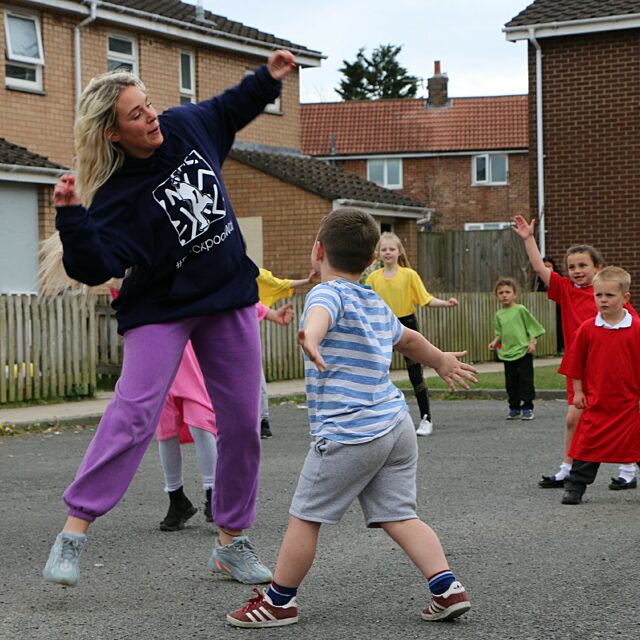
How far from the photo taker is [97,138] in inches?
192

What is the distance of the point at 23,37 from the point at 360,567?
19128 millimetres

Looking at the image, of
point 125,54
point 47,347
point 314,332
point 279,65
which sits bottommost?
point 47,347

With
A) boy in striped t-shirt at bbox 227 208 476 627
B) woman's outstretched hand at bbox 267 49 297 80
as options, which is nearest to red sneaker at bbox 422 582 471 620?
boy in striped t-shirt at bbox 227 208 476 627

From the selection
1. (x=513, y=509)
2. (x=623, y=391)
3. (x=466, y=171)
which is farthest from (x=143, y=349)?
(x=466, y=171)

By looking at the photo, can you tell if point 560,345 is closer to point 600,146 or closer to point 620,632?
point 600,146

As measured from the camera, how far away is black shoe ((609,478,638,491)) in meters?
8.05

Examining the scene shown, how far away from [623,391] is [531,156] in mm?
18081

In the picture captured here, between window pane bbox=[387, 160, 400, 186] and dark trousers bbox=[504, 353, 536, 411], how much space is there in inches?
1520

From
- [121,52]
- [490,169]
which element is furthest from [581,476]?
[490,169]

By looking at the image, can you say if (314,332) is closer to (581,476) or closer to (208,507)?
(208,507)

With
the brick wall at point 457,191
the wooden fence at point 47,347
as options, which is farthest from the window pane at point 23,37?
the brick wall at point 457,191

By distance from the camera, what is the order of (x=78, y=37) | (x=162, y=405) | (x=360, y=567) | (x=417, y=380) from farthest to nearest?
(x=78, y=37) → (x=417, y=380) → (x=360, y=567) → (x=162, y=405)

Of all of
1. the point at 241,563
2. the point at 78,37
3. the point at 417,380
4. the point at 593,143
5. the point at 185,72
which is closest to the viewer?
the point at 241,563

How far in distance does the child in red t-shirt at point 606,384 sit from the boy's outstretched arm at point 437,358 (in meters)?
2.97
